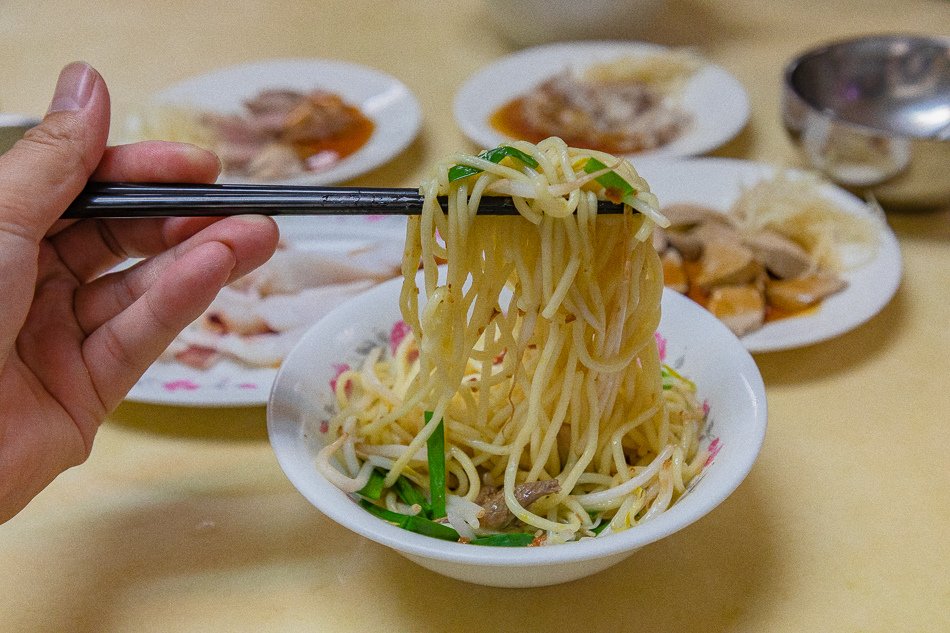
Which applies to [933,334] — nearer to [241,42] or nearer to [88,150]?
[88,150]

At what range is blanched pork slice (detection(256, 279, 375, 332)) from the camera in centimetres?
196

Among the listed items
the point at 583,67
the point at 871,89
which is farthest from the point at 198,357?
the point at 871,89

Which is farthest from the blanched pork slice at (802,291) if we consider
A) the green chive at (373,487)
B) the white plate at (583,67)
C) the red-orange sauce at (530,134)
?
the green chive at (373,487)

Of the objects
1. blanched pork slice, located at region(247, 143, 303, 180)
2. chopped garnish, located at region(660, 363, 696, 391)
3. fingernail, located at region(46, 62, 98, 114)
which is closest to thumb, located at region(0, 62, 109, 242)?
fingernail, located at region(46, 62, 98, 114)

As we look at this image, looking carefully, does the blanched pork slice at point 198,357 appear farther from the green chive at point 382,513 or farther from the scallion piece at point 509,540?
the scallion piece at point 509,540

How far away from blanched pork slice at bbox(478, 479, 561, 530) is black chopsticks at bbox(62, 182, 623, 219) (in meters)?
0.43

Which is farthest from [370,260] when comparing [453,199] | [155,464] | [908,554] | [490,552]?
[908,554]

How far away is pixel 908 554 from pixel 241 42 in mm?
3271

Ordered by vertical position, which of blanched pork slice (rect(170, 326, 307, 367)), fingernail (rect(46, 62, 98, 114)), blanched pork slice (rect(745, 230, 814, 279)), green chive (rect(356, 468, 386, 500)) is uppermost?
fingernail (rect(46, 62, 98, 114))

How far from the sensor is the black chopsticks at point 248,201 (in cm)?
127

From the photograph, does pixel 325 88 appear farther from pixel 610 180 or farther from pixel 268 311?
pixel 610 180

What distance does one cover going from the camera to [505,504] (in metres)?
1.32

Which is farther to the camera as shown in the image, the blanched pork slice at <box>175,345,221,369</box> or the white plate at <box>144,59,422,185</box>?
the white plate at <box>144,59,422,185</box>

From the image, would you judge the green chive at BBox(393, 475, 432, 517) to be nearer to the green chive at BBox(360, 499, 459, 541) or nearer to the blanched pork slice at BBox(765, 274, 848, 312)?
the green chive at BBox(360, 499, 459, 541)
